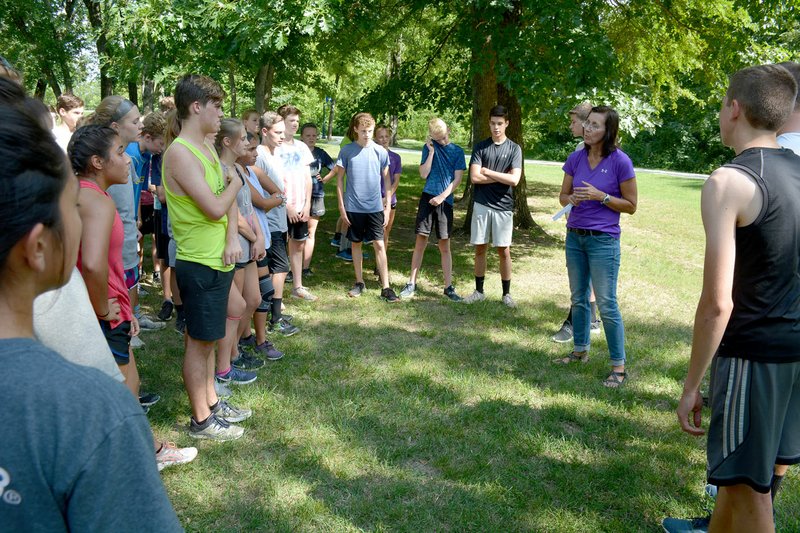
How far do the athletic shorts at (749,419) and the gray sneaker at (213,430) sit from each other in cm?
276

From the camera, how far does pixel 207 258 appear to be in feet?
11.9

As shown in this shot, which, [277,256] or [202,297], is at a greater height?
[202,297]

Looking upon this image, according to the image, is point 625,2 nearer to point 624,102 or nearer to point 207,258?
point 624,102

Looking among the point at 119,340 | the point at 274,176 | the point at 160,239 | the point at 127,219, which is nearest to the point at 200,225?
the point at 119,340

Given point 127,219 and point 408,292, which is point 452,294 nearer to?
point 408,292

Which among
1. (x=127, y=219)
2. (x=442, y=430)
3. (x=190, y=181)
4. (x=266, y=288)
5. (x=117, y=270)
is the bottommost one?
(x=442, y=430)

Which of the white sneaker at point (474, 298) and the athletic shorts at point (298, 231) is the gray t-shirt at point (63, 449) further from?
the white sneaker at point (474, 298)

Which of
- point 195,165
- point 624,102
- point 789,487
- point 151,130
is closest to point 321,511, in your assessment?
point 195,165

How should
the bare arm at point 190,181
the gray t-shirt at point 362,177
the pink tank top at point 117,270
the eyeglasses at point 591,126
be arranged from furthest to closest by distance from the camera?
the gray t-shirt at point 362,177, the eyeglasses at point 591,126, the bare arm at point 190,181, the pink tank top at point 117,270

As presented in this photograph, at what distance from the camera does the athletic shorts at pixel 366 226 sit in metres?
7.27

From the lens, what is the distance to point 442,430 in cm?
410

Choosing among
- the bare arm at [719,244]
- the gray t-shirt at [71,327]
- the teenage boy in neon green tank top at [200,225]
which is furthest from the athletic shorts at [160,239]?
the bare arm at [719,244]

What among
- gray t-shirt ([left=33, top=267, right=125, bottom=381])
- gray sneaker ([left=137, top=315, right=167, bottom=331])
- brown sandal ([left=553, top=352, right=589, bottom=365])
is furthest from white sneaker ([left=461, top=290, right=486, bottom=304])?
gray t-shirt ([left=33, top=267, right=125, bottom=381])

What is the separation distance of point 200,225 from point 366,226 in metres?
3.80
